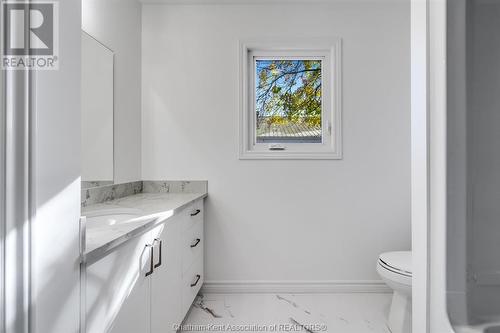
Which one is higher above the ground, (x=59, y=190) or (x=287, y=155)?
(x=287, y=155)

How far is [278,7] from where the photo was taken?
2.47 meters

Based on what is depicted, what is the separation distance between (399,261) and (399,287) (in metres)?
0.17

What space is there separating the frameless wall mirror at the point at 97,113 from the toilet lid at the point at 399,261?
A: 1879mm

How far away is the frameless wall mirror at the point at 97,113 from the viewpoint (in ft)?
5.85

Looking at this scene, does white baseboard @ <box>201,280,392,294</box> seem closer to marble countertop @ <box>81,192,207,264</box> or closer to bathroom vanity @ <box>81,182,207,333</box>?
bathroom vanity @ <box>81,182,207,333</box>

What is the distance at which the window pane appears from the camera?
2609 millimetres

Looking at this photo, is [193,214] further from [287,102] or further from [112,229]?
[287,102]

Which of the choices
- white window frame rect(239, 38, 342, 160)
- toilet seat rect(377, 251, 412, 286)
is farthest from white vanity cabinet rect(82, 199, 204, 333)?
toilet seat rect(377, 251, 412, 286)

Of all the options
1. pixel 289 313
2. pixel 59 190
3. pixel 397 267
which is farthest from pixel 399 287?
pixel 59 190

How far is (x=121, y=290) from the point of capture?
3.53 ft

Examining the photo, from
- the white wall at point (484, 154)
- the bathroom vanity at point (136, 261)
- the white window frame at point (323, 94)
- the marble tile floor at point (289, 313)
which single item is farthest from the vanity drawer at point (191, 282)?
the white wall at point (484, 154)

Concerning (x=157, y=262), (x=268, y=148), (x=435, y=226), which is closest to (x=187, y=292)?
(x=157, y=262)

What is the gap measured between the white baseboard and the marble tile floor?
0.05m

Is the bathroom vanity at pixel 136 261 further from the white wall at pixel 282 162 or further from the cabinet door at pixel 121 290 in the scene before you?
the white wall at pixel 282 162
